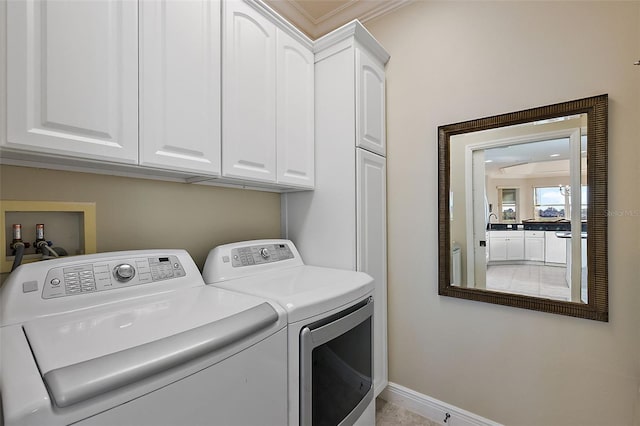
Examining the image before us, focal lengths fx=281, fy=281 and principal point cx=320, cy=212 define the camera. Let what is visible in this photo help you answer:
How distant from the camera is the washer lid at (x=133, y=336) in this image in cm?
55

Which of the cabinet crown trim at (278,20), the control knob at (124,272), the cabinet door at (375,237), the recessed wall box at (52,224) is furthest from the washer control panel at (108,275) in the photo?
the cabinet crown trim at (278,20)

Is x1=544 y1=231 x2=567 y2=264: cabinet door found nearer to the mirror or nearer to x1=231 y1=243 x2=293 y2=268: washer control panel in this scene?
the mirror

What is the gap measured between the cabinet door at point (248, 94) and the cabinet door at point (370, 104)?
1.68ft

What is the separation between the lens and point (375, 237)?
1821 mm

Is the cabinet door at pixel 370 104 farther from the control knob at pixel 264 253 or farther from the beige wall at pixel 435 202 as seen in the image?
the control knob at pixel 264 253

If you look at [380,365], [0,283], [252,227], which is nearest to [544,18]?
[252,227]

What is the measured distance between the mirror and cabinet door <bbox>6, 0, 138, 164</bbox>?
1642 mm

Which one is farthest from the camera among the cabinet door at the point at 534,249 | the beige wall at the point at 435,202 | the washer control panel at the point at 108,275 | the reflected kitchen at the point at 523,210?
the cabinet door at the point at 534,249

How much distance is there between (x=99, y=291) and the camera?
37.8 inches

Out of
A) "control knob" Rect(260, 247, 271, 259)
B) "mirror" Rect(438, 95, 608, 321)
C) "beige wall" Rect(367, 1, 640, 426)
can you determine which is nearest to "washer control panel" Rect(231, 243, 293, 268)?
"control knob" Rect(260, 247, 271, 259)

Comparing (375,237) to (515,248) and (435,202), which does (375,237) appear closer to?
(435,202)

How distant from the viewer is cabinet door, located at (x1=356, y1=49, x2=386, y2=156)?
170cm

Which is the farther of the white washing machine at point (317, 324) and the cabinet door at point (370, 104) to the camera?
the cabinet door at point (370, 104)

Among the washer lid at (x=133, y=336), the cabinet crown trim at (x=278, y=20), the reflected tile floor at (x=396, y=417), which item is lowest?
the reflected tile floor at (x=396, y=417)
